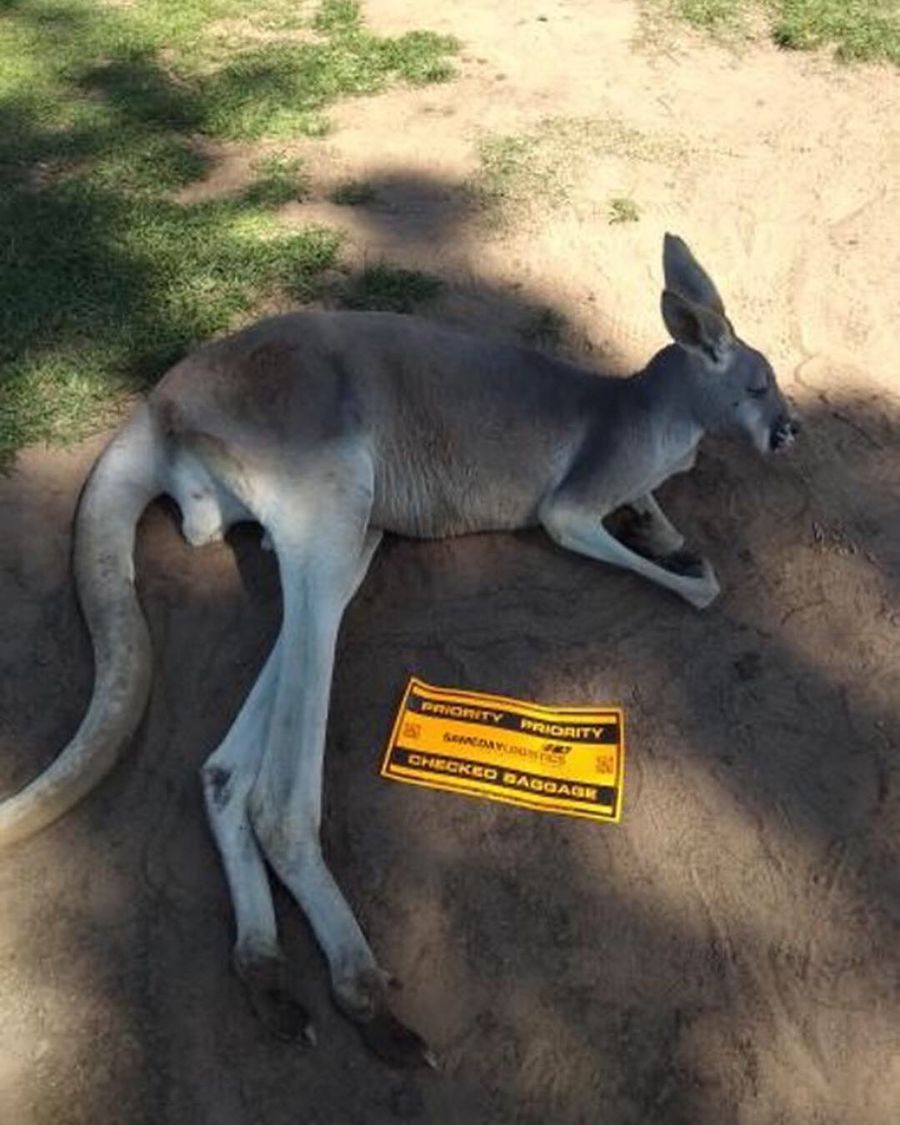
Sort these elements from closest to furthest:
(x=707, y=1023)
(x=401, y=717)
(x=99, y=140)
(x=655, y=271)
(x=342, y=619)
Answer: (x=707, y=1023)
(x=401, y=717)
(x=342, y=619)
(x=655, y=271)
(x=99, y=140)

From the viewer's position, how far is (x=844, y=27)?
217 inches

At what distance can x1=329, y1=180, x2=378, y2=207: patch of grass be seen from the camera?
4516 millimetres

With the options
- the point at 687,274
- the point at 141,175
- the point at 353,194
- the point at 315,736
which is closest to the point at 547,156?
the point at 353,194

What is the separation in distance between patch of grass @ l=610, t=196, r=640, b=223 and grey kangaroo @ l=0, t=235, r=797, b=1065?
51.8 inches

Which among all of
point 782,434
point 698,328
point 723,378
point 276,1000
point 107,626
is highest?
point 698,328

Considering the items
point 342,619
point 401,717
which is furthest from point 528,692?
point 342,619

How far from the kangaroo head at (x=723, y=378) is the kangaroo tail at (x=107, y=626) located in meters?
1.45

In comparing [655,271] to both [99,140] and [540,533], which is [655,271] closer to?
[540,533]

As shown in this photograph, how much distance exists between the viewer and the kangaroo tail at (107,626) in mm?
2547

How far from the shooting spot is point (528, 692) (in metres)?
2.91

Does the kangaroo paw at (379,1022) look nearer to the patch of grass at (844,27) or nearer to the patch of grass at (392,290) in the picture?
the patch of grass at (392,290)

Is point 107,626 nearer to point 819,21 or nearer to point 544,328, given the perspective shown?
point 544,328

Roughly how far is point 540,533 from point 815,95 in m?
3.00

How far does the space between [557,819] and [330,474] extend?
1002mm
